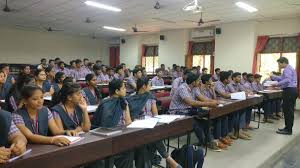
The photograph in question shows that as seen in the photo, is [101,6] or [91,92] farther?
[101,6]

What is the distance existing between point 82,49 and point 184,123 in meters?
13.0

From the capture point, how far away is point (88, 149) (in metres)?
1.71

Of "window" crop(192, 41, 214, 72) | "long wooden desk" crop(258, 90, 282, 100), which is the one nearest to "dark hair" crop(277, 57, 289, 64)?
"long wooden desk" crop(258, 90, 282, 100)

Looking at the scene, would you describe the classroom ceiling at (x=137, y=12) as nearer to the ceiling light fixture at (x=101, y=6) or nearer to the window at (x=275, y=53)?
the ceiling light fixture at (x=101, y=6)

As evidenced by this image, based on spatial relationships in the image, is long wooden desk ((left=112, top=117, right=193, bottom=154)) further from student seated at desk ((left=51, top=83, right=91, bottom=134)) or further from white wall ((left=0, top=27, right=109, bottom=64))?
white wall ((left=0, top=27, right=109, bottom=64))

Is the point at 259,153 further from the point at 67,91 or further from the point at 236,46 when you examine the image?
the point at 236,46

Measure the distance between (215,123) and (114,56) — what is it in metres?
12.3

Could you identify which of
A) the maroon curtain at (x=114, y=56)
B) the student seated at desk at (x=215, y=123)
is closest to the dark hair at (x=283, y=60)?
the student seated at desk at (x=215, y=123)

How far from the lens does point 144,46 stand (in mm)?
13320

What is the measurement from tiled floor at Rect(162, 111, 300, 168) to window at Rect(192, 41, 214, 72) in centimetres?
611

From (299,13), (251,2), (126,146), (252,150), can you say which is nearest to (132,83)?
(252,150)

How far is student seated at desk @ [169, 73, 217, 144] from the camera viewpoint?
11.5 ft

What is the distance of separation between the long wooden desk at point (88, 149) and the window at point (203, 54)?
866 centimetres

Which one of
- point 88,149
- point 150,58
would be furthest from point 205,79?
point 150,58
